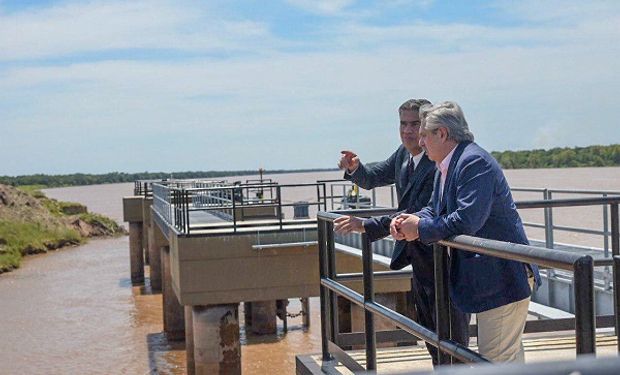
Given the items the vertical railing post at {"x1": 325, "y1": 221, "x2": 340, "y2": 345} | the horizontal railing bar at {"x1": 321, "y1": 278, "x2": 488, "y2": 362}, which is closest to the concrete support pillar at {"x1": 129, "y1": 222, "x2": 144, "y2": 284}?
the vertical railing post at {"x1": 325, "y1": 221, "x2": 340, "y2": 345}

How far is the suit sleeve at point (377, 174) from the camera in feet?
15.7

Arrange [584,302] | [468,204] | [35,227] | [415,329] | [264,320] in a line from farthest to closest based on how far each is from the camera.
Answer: [35,227] → [264,320] → [415,329] → [468,204] → [584,302]

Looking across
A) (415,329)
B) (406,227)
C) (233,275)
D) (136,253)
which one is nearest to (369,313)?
(415,329)

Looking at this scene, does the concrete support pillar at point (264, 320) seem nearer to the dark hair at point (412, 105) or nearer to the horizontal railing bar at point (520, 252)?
the dark hair at point (412, 105)

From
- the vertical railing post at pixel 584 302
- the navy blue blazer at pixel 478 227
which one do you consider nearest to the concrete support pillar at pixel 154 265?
the navy blue blazer at pixel 478 227

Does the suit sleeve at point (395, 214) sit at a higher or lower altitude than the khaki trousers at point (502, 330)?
higher

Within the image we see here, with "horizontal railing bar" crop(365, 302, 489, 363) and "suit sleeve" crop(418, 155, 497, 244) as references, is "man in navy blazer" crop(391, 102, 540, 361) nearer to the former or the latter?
"suit sleeve" crop(418, 155, 497, 244)

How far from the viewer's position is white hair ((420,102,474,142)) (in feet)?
11.2

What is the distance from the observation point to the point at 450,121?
135 inches

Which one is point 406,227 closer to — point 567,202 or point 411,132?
point 411,132

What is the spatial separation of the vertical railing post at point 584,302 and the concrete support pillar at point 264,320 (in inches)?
826

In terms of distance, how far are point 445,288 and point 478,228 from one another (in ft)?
0.79

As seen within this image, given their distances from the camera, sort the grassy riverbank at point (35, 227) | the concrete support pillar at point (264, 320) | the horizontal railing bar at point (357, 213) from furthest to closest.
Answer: the grassy riverbank at point (35, 227)
the concrete support pillar at point (264, 320)
the horizontal railing bar at point (357, 213)

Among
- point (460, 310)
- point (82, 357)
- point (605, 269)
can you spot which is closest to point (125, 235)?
point (82, 357)
